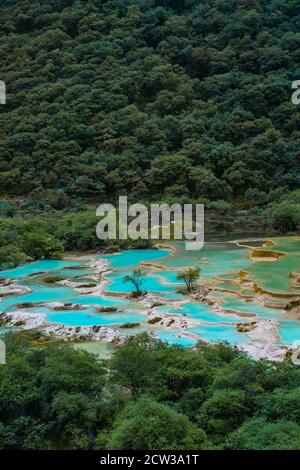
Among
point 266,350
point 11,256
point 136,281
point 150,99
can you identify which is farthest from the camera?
point 150,99

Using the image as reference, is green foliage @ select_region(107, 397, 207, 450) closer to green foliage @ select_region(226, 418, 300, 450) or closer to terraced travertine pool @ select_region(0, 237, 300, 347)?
green foliage @ select_region(226, 418, 300, 450)

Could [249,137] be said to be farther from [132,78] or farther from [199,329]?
[199,329]

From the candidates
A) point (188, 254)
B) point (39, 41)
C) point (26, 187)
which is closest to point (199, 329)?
point (188, 254)

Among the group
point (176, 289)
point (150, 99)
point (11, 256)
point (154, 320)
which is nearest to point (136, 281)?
point (176, 289)

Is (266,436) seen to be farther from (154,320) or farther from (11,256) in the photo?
(11,256)

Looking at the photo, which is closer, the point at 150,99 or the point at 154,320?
the point at 154,320

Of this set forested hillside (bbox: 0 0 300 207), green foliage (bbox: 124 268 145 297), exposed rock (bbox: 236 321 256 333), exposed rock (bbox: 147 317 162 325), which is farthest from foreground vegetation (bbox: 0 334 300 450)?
forested hillside (bbox: 0 0 300 207)
